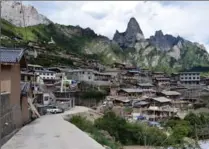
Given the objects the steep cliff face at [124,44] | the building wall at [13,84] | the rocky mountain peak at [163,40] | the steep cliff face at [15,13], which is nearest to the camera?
the building wall at [13,84]

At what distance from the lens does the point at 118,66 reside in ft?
374

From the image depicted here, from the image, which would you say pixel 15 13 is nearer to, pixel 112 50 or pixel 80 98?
pixel 112 50

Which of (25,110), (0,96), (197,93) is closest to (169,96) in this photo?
(197,93)

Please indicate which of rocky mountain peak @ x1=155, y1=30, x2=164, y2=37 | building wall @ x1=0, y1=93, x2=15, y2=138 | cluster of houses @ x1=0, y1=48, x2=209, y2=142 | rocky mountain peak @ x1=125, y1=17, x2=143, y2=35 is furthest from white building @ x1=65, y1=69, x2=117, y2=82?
rocky mountain peak @ x1=155, y1=30, x2=164, y2=37

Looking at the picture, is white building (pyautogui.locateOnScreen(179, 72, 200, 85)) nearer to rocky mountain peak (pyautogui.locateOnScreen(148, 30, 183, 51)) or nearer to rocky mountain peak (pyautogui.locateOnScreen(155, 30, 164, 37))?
rocky mountain peak (pyautogui.locateOnScreen(148, 30, 183, 51))

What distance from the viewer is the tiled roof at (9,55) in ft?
67.6

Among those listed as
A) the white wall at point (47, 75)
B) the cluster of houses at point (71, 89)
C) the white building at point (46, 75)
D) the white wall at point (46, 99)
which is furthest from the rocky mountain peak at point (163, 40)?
the white wall at point (46, 99)

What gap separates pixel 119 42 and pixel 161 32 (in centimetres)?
2207

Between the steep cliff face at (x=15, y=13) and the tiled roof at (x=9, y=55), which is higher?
the steep cliff face at (x=15, y=13)

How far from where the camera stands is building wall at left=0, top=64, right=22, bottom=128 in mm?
20116

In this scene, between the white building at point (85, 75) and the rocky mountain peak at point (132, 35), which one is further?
the rocky mountain peak at point (132, 35)

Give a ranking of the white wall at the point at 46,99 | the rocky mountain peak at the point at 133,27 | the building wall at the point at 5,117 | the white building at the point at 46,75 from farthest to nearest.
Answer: the rocky mountain peak at the point at 133,27, the white building at the point at 46,75, the white wall at the point at 46,99, the building wall at the point at 5,117

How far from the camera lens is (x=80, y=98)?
6650 cm

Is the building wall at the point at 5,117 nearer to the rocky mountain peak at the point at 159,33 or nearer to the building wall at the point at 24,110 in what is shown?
the building wall at the point at 24,110
